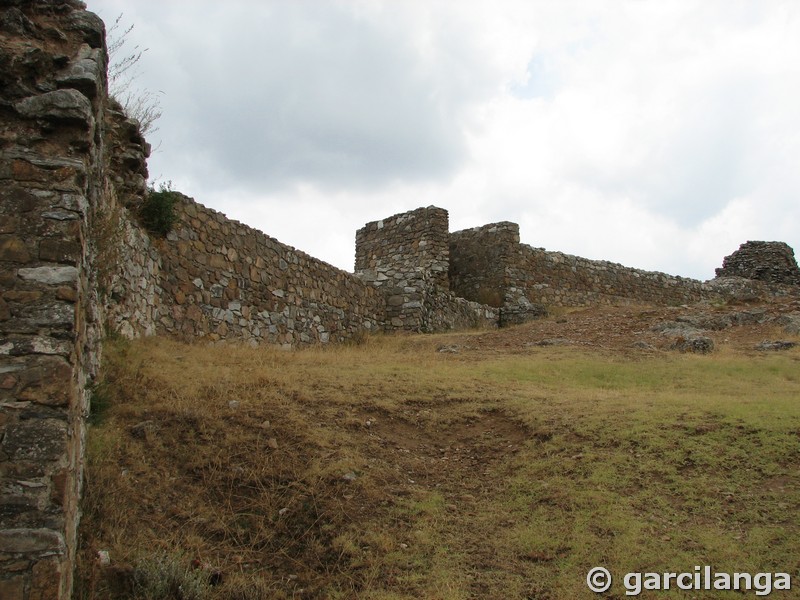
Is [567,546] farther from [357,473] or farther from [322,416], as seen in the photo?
[322,416]

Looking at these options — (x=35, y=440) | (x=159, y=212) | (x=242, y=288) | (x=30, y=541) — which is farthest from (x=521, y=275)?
(x=30, y=541)

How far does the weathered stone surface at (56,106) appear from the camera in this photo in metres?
5.00

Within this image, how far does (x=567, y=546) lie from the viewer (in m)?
5.74

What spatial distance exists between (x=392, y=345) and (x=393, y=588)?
1048cm

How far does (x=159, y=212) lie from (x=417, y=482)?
6234 millimetres

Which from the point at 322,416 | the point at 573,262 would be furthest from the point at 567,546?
the point at 573,262

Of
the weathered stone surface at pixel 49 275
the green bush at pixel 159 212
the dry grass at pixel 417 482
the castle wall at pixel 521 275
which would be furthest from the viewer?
the castle wall at pixel 521 275

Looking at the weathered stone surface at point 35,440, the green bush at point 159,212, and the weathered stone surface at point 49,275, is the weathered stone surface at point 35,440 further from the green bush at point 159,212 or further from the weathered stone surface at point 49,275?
the green bush at point 159,212

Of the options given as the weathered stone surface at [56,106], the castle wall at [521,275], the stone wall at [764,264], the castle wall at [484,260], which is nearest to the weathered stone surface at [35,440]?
the weathered stone surface at [56,106]

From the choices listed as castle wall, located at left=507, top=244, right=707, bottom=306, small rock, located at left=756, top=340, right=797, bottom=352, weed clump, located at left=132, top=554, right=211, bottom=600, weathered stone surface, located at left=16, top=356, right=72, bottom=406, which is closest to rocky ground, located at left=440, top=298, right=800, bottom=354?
small rock, located at left=756, top=340, right=797, bottom=352

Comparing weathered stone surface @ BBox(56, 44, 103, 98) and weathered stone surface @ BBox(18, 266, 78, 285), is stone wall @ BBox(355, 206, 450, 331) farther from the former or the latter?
weathered stone surface @ BBox(18, 266, 78, 285)

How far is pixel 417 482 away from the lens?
7.14 metres

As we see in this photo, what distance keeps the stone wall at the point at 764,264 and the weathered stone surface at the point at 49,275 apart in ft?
95.3

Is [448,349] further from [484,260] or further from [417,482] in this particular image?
[484,260]
